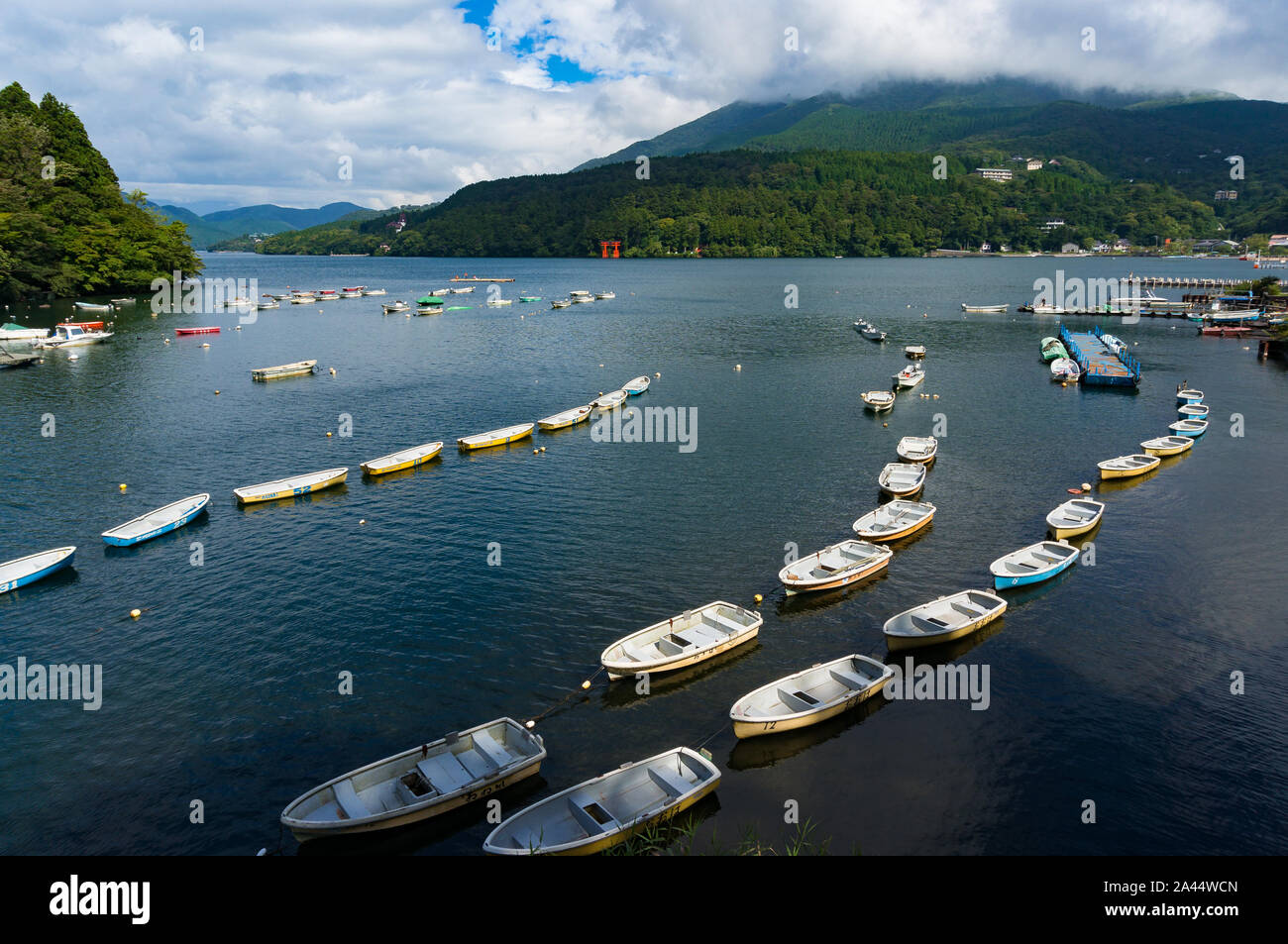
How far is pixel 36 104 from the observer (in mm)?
167750

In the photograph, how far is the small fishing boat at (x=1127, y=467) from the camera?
58406 mm

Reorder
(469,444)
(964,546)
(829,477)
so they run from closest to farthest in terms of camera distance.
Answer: (964,546)
(829,477)
(469,444)

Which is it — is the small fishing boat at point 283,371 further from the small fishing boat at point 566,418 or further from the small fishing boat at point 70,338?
the small fishing boat at point 566,418

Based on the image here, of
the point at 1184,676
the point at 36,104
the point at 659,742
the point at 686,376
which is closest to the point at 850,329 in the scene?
the point at 686,376

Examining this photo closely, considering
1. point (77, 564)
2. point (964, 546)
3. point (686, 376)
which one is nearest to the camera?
point (77, 564)

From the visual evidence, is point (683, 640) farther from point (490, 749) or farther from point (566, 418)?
point (566, 418)

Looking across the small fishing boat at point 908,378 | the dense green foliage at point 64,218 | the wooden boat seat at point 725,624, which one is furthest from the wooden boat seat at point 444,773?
the dense green foliage at point 64,218

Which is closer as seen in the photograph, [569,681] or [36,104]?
[569,681]

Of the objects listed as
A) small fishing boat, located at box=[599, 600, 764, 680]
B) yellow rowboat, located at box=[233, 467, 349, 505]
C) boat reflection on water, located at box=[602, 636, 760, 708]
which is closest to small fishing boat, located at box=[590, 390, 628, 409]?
yellow rowboat, located at box=[233, 467, 349, 505]

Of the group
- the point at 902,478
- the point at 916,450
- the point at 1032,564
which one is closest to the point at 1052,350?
the point at 916,450

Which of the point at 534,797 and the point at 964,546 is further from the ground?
the point at 964,546

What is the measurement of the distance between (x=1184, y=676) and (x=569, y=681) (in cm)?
2882

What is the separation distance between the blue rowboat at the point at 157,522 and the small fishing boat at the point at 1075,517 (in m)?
58.5

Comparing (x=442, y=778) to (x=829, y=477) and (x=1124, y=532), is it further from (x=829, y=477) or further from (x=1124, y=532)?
(x=1124, y=532)
